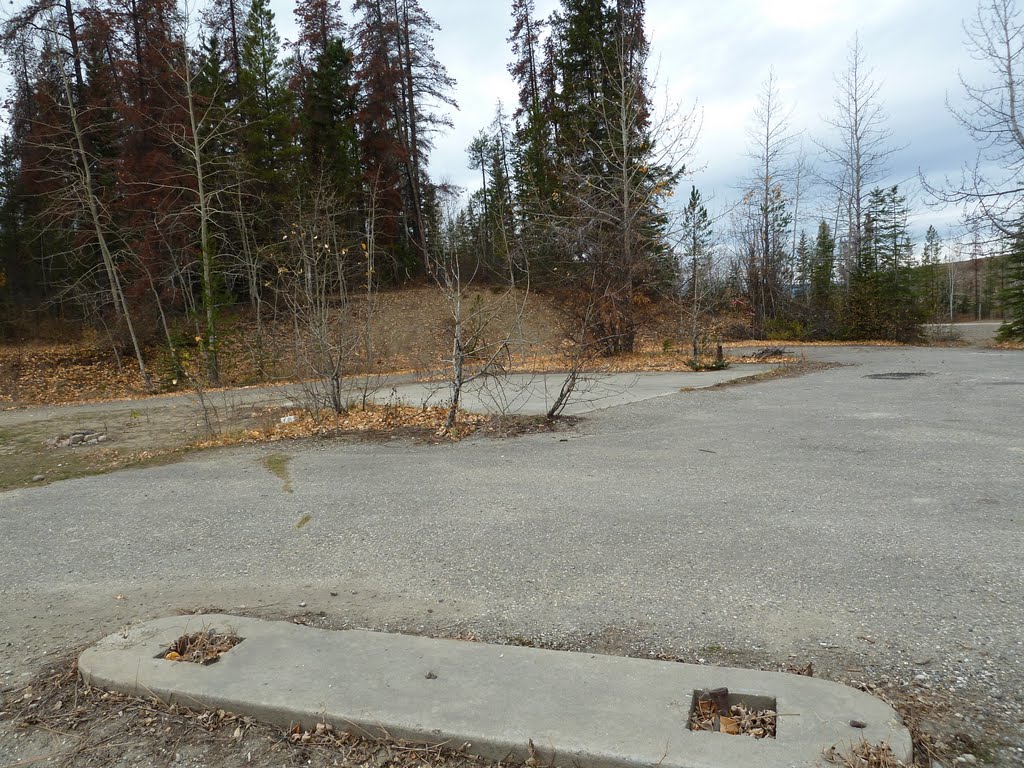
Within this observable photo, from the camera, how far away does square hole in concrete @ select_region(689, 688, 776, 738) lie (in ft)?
7.29

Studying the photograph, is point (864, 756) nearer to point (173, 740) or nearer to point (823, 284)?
point (173, 740)

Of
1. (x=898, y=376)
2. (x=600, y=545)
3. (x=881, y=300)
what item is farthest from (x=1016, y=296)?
(x=600, y=545)

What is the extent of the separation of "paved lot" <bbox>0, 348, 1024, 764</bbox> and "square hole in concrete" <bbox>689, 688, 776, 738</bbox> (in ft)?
1.32

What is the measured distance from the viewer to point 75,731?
244 centimetres

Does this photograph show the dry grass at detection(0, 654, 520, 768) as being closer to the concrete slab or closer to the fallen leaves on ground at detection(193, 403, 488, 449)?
the concrete slab

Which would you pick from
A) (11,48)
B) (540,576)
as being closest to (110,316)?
(11,48)

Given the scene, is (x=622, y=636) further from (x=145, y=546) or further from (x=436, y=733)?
(x=145, y=546)

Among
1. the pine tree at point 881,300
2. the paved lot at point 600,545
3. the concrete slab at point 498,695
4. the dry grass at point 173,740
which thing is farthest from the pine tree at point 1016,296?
the dry grass at point 173,740

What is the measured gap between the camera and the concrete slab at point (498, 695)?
211 centimetres

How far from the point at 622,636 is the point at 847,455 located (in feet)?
14.7

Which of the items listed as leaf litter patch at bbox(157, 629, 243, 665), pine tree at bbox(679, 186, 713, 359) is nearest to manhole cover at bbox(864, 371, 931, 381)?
pine tree at bbox(679, 186, 713, 359)

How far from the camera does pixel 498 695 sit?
2432 mm

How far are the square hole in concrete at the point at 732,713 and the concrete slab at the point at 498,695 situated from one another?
3 cm

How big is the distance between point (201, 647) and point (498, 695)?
146 cm
